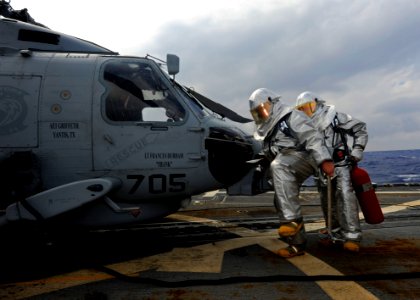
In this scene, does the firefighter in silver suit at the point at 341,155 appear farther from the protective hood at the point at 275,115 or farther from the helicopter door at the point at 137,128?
the helicopter door at the point at 137,128

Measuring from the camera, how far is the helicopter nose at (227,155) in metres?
4.47

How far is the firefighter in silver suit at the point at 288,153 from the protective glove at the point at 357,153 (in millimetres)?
661

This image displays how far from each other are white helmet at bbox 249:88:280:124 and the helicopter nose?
64cm

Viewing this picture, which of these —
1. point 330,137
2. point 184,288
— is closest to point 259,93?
point 330,137

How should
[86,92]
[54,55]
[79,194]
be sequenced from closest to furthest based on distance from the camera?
1. [79,194]
2. [86,92]
3. [54,55]

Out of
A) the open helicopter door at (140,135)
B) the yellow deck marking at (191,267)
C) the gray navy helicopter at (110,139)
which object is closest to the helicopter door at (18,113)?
the gray navy helicopter at (110,139)

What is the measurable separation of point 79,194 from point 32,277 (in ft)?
3.30

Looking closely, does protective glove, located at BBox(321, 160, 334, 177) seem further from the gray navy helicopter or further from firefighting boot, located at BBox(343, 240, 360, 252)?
the gray navy helicopter

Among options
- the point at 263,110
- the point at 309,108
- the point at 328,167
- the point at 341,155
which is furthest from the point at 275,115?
the point at 341,155

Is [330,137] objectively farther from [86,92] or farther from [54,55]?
[54,55]

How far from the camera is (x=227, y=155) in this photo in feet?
14.8

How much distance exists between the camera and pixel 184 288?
9.94 feet

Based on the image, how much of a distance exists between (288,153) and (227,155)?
895mm

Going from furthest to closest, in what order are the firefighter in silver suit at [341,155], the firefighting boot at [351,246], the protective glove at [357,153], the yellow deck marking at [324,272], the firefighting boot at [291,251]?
the protective glove at [357,153] < the firefighter in silver suit at [341,155] < the firefighting boot at [351,246] < the firefighting boot at [291,251] < the yellow deck marking at [324,272]
